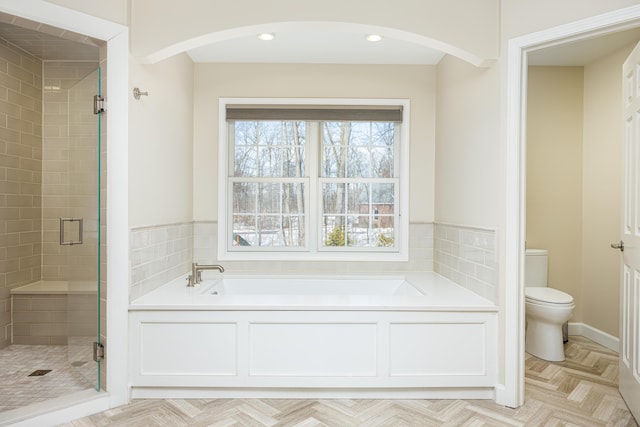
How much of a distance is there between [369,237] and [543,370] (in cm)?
169

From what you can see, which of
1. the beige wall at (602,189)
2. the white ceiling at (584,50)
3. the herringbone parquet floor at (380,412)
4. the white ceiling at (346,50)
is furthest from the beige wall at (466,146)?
the beige wall at (602,189)

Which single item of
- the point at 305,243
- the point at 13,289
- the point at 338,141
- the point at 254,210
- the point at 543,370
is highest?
the point at 338,141

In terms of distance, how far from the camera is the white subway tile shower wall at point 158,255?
2338 millimetres

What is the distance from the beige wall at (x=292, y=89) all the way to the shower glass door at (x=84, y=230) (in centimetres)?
97

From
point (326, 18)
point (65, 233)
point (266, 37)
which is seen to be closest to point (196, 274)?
point (65, 233)

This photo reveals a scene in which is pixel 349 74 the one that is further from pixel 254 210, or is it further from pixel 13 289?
pixel 13 289

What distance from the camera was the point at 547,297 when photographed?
2.97 meters

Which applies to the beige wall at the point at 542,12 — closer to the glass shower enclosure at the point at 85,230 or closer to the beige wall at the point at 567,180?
the beige wall at the point at 567,180

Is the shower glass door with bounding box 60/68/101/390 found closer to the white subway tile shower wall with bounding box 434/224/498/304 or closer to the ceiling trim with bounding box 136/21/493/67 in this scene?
the ceiling trim with bounding box 136/21/493/67

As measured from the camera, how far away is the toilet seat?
9.44ft

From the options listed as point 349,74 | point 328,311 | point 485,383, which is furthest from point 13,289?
point 485,383

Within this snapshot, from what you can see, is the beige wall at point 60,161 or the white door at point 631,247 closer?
the white door at point 631,247

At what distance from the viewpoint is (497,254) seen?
89.3 inches

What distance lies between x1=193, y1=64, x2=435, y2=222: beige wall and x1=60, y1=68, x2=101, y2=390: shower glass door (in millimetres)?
971
